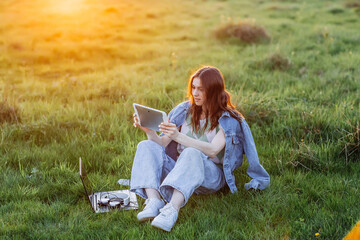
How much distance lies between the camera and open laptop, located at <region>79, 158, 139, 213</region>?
3.66 m

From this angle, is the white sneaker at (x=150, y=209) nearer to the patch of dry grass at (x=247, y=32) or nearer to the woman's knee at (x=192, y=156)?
the woman's knee at (x=192, y=156)

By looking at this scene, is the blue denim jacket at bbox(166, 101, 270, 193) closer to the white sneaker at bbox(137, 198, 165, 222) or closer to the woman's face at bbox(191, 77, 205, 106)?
the woman's face at bbox(191, 77, 205, 106)

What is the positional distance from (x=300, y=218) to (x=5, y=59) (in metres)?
8.42

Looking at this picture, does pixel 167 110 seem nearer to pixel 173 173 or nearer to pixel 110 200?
pixel 110 200

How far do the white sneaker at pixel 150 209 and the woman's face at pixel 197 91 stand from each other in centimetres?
102

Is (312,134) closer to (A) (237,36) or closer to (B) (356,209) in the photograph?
(B) (356,209)

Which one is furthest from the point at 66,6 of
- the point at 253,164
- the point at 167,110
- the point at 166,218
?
the point at 166,218

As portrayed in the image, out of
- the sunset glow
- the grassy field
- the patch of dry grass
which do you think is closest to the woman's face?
the grassy field

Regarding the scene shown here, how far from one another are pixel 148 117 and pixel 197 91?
0.53 m

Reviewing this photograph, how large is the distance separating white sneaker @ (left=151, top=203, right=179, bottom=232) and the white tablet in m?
0.77

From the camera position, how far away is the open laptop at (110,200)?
12.0ft

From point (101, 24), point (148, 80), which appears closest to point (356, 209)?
point (148, 80)

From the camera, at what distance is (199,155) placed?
350 cm

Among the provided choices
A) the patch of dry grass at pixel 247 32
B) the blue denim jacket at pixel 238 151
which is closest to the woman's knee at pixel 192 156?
the blue denim jacket at pixel 238 151
